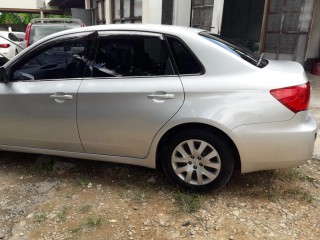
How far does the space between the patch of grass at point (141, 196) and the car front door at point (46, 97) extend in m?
0.73

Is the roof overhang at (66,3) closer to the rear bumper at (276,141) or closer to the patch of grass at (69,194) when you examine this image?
the patch of grass at (69,194)

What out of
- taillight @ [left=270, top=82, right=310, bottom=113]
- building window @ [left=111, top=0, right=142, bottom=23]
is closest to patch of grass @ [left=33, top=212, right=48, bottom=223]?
taillight @ [left=270, top=82, right=310, bottom=113]

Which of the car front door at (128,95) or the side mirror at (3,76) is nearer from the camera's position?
the car front door at (128,95)

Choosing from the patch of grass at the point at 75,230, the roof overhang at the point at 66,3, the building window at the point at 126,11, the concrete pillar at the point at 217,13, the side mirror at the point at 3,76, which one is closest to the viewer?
the patch of grass at the point at 75,230

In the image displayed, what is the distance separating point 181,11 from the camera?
1110 cm

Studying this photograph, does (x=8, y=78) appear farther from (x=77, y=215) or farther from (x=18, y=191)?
(x=77, y=215)

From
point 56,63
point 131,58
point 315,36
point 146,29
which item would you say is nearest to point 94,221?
point 131,58

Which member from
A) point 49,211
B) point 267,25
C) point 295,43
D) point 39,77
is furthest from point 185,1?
point 49,211

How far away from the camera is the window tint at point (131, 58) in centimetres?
286

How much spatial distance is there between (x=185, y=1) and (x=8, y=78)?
8928 millimetres

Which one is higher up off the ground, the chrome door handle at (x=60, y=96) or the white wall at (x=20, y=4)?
the white wall at (x=20, y=4)

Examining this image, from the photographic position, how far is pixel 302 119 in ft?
8.63

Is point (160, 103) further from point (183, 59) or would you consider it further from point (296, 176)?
point (296, 176)

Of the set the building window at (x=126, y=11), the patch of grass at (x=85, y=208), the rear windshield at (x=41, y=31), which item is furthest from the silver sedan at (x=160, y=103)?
the building window at (x=126, y=11)
